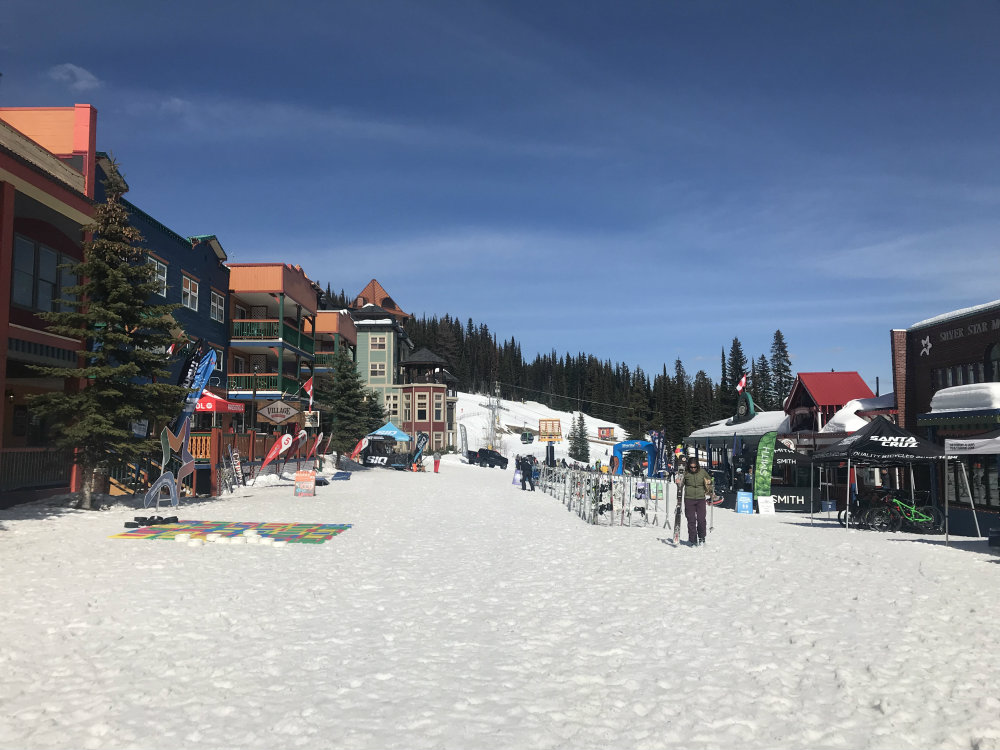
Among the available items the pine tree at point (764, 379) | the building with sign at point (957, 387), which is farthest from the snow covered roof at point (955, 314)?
the pine tree at point (764, 379)

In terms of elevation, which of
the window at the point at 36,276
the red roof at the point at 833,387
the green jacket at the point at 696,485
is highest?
the window at the point at 36,276

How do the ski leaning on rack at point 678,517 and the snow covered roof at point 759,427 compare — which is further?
the snow covered roof at point 759,427

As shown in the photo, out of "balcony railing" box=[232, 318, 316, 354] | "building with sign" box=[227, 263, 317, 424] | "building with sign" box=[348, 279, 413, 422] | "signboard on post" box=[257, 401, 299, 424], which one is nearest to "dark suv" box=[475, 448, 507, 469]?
"building with sign" box=[348, 279, 413, 422]

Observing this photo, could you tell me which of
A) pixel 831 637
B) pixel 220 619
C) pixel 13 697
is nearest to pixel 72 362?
pixel 220 619

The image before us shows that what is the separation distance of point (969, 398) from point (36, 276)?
1060 inches

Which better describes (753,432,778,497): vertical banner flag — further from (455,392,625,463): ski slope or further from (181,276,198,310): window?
(455,392,625,463): ski slope

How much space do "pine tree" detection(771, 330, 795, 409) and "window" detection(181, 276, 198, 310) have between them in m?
114

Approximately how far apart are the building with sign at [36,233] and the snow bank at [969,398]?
995 inches

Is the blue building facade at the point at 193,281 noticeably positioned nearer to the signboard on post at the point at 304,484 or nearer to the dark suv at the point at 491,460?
the signboard on post at the point at 304,484

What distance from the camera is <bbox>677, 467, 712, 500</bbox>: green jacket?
14.9 m

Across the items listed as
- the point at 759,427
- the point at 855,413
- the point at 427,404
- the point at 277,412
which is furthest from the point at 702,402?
the point at 277,412

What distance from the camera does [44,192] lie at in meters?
18.1

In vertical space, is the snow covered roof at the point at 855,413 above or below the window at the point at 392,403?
below

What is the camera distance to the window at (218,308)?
33.7 metres
